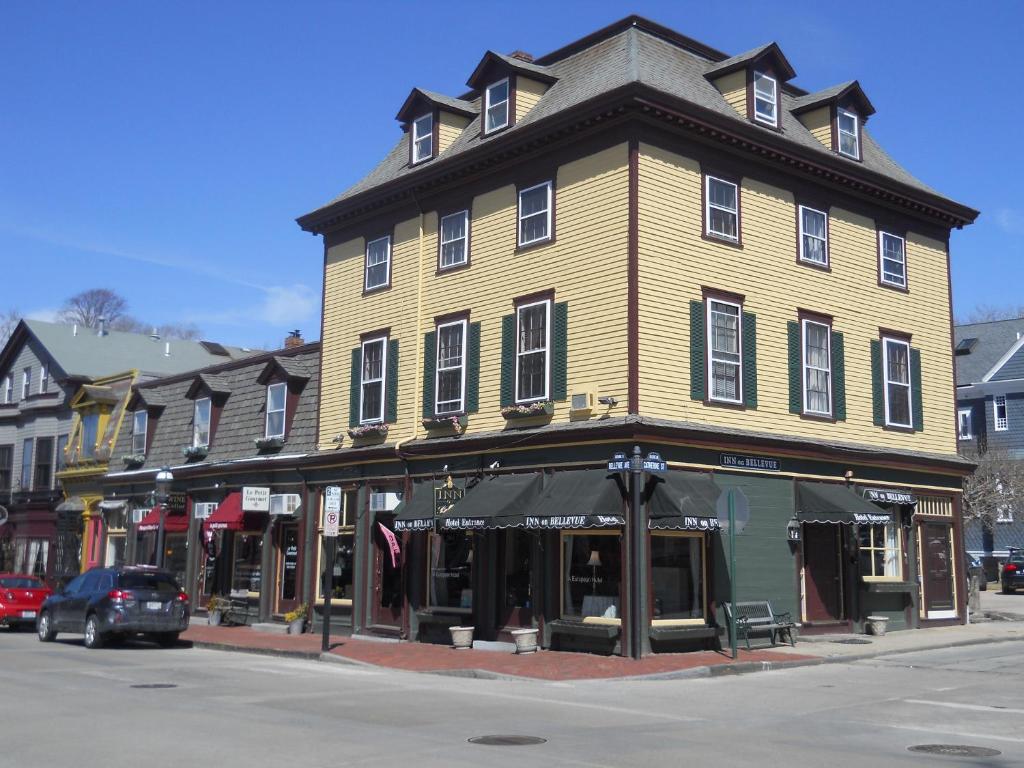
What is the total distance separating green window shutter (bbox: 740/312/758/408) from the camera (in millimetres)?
23062

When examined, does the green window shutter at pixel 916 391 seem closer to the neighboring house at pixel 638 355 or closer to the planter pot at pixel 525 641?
the neighboring house at pixel 638 355

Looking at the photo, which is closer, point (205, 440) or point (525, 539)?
point (525, 539)

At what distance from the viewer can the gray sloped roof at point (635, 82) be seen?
2330 centimetres

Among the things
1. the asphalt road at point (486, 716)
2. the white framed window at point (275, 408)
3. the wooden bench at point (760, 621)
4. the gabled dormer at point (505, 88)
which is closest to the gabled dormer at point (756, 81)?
the gabled dormer at point (505, 88)

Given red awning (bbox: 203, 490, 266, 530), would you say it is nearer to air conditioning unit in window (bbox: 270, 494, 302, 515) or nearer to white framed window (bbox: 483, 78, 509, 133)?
air conditioning unit in window (bbox: 270, 494, 302, 515)

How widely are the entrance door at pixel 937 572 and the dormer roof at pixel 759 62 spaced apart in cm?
1148

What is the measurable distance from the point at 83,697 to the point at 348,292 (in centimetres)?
1588

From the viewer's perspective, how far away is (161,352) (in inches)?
2034

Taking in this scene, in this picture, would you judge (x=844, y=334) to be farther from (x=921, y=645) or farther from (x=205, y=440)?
(x=205, y=440)

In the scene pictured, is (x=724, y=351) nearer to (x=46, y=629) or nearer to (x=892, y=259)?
(x=892, y=259)

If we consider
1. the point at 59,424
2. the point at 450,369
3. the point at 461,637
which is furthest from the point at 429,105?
the point at 59,424

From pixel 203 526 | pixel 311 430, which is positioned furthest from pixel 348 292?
pixel 203 526

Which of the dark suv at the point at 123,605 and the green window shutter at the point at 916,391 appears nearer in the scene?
the dark suv at the point at 123,605

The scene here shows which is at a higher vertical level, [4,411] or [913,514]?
[4,411]
